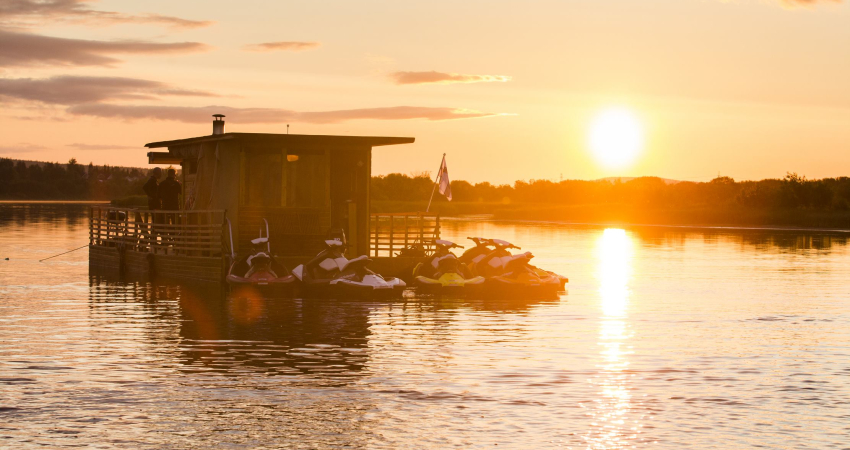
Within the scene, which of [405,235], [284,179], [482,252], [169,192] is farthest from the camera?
[405,235]

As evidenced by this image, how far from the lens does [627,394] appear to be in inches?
524

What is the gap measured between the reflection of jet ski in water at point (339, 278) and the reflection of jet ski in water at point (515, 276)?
3.45 m

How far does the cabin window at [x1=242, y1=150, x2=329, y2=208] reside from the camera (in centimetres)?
3041

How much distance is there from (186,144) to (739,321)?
19810 millimetres

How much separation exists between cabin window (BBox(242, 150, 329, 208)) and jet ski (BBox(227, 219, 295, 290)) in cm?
269

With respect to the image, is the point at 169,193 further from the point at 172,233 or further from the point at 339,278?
the point at 339,278

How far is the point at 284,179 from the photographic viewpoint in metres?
30.4

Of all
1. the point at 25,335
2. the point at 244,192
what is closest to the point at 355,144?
the point at 244,192

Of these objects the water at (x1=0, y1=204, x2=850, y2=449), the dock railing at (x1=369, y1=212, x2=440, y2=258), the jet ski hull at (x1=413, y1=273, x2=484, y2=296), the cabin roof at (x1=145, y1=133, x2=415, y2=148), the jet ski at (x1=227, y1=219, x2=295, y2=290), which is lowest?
the water at (x1=0, y1=204, x2=850, y2=449)

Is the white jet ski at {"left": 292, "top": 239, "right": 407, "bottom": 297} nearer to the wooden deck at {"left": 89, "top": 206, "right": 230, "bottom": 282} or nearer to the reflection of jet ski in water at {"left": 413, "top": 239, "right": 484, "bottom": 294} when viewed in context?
the reflection of jet ski in water at {"left": 413, "top": 239, "right": 484, "bottom": 294}

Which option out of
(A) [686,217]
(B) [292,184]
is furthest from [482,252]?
(A) [686,217]

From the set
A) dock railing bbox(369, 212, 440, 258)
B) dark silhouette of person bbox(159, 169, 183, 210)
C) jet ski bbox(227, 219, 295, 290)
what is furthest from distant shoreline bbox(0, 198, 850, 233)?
jet ski bbox(227, 219, 295, 290)

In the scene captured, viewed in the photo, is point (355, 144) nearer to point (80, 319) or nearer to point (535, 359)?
point (80, 319)

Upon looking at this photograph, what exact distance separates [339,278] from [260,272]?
234 cm
